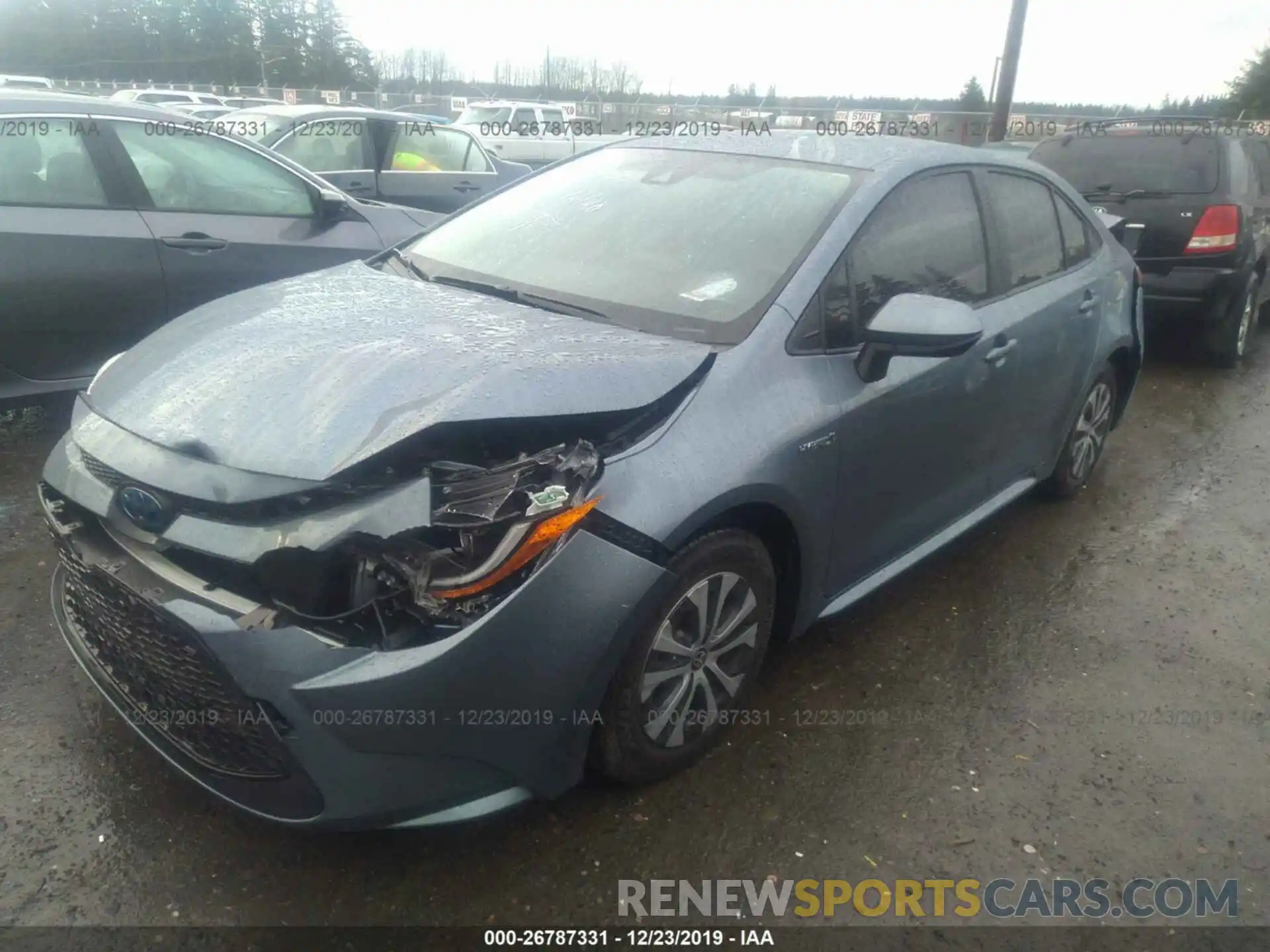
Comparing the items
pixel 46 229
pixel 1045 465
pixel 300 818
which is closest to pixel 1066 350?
pixel 1045 465

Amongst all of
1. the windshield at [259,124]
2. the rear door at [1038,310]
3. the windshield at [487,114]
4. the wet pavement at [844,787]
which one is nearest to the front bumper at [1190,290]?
the rear door at [1038,310]

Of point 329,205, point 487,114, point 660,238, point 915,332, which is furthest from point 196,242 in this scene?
point 487,114

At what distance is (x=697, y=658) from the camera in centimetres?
245

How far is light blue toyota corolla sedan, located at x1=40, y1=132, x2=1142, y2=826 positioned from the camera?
1915 millimetres

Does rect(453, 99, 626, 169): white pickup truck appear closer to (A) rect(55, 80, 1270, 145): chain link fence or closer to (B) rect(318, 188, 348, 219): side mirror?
(A) rect(55, 80, 1270, 145): chain link fence

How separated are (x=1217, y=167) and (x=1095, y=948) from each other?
6340mm

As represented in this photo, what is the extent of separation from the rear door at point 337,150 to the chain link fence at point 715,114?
29.0ft

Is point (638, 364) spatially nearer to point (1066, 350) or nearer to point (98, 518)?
point (98, 518)

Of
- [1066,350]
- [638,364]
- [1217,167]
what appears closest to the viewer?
[638,364]

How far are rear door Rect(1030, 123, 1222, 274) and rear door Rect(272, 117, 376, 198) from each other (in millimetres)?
5963

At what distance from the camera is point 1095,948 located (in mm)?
2176

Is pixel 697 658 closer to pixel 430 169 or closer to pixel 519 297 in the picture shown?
pixel 519 297

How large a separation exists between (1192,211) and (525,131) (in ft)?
56.5

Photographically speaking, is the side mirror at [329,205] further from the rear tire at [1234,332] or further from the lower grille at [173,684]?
the rear tire at [1234,332]
